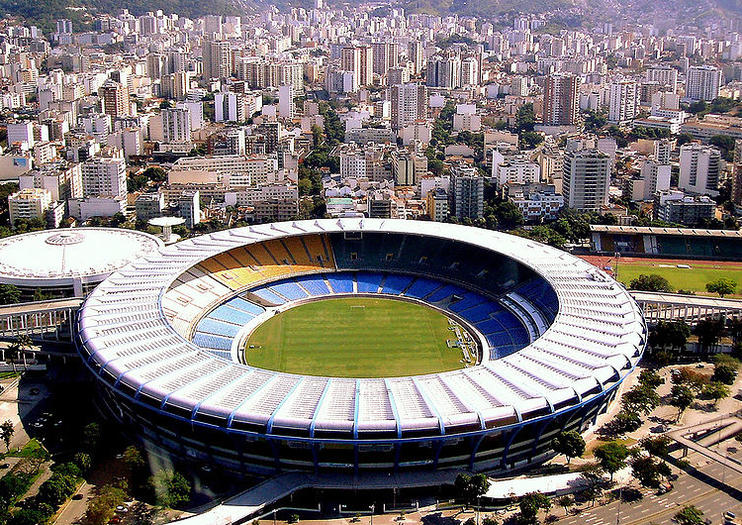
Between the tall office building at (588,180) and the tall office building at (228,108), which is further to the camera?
the tall office building at (228,108)

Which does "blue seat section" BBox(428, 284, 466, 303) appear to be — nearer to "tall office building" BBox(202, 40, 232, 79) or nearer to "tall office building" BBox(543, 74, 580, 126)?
"tall office building" BBox(543, 74, 580, 126)

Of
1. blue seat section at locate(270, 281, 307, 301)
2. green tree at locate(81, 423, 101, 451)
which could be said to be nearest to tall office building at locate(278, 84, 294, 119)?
blue seat section at locate(270, 281, 307, 301)

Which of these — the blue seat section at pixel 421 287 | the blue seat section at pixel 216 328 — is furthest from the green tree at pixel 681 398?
the blue seat section at pixel 216 328

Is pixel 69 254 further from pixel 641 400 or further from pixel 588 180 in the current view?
pixel 588 180

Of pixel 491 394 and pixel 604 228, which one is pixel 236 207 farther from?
pixel 491 394

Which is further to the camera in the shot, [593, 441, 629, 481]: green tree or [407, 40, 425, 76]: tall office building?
[407, 40, 425, 76]: tall office building

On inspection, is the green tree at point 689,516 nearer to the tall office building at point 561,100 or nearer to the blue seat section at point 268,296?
the blue seat section at point 268,296

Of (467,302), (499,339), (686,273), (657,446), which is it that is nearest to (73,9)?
(467,302)
